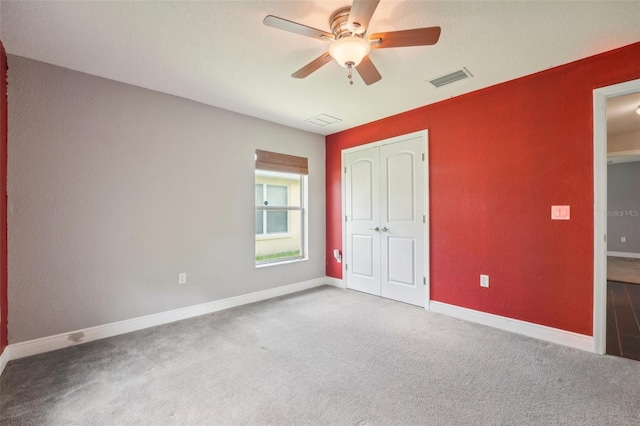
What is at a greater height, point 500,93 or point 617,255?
point 500,93

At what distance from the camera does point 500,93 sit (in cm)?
292

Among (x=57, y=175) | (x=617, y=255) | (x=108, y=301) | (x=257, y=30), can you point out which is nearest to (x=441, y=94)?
(x=257, y=30)

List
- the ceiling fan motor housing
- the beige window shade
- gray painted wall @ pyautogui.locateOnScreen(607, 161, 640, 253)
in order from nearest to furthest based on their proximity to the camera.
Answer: the ceiling fan motor housing
the beige window shade
gray painted wall @ pyautogui.locateOnScreen(607, 161, 640, 253)

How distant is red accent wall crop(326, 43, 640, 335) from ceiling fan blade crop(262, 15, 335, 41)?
215 cm

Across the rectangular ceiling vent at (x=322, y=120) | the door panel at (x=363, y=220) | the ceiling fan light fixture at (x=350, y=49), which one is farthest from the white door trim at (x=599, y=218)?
the rectangular ceiling vent at (x=322, y=120)

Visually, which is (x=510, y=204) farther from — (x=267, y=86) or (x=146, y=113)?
(x=146, y=113)

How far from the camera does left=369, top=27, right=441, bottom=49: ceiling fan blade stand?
1674 millimetres

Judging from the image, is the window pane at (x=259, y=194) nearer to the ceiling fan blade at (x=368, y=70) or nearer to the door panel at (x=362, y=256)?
the door panel at (x=362, y=256)

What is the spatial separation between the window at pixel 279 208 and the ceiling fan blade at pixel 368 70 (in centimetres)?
211

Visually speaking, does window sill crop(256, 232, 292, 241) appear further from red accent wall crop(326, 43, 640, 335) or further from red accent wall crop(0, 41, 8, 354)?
red accent wall crop(0, 41, 8, 354)

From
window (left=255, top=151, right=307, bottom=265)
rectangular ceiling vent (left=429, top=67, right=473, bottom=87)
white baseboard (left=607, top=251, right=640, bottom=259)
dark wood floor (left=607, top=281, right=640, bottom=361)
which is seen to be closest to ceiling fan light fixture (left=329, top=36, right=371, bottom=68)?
rectangular ceiling vent (left=429, top=67, right=473, bottom=87)

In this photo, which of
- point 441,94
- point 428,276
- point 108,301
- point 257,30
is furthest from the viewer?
point 428,276

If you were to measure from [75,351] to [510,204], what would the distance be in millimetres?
4298

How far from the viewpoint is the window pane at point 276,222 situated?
4.32 metres
